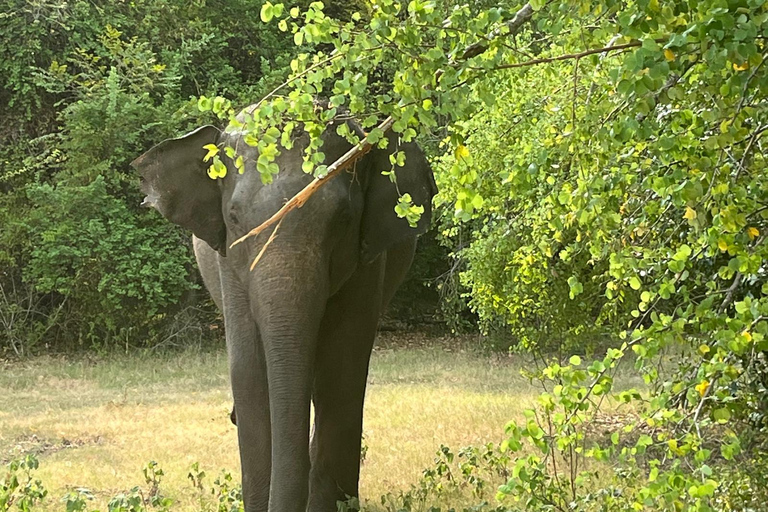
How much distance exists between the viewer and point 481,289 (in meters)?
9.48

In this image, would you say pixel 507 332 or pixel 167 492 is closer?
pixel 167 492

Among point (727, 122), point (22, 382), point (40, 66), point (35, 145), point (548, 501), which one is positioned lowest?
point (22, 382)

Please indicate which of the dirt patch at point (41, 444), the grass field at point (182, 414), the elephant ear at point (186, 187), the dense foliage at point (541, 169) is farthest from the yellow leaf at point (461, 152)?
the dirt patch at point (41, 444)

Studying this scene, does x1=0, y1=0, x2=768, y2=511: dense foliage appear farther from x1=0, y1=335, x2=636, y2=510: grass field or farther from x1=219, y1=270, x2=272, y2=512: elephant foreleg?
x1=0, y1=335, x2=636, y2=510: grass field

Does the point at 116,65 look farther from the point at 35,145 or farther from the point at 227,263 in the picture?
the point at 227,263

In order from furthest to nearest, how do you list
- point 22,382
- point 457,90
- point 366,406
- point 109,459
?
point 22,382 → point 366,406 → point 109,459 → point 457,90

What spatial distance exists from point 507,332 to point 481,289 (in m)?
8.81

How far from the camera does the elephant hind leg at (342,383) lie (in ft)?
18.9

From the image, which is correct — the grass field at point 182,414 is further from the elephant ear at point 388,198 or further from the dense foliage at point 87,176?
the elephant ear at point 388,198

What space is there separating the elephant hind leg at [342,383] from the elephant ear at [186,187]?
832mm

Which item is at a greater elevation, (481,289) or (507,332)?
(481,289)

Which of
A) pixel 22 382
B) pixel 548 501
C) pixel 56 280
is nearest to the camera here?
pixel 548 501

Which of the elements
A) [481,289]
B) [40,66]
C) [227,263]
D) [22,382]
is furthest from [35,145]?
[227,263]

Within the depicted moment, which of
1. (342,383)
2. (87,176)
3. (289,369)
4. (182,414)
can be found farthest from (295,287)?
(87,176)
